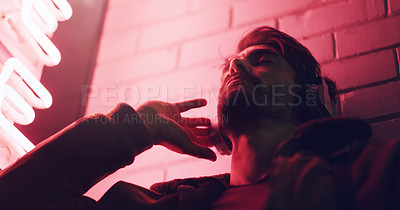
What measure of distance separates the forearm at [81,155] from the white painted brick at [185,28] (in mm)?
857

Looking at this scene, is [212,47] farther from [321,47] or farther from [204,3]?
[321,47]

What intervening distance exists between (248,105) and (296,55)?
0.30 metres

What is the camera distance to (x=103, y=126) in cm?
119

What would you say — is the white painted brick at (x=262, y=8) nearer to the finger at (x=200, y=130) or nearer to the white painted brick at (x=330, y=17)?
the white painted brick at (x=330, y=17)

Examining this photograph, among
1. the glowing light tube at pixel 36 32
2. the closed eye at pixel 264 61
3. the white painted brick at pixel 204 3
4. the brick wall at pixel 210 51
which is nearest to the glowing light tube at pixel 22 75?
the glowing light tube at pixel 36 32

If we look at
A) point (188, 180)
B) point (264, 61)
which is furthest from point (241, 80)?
point (188, 180)

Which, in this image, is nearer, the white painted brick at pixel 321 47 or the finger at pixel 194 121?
the finger at pixel 194 121

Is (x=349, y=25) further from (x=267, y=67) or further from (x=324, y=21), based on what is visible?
(x=267, y=67)

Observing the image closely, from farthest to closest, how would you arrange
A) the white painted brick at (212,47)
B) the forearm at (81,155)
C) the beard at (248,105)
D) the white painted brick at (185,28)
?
the white painted brick at (185,28)
the white painted brick at (212,47)
the beard at (248,105)
the forearm at (81,155)

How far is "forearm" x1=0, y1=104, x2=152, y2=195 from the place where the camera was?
1103 millimetres

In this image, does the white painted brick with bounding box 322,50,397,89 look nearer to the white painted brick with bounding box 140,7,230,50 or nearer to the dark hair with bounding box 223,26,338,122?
the dark hair with bounding box 223,26,338,122

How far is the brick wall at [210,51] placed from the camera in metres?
1.50

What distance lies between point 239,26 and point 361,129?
3.40ft

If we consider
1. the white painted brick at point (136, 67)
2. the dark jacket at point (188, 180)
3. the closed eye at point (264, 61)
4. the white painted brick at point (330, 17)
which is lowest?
the dark jacket at point (188, 180)
